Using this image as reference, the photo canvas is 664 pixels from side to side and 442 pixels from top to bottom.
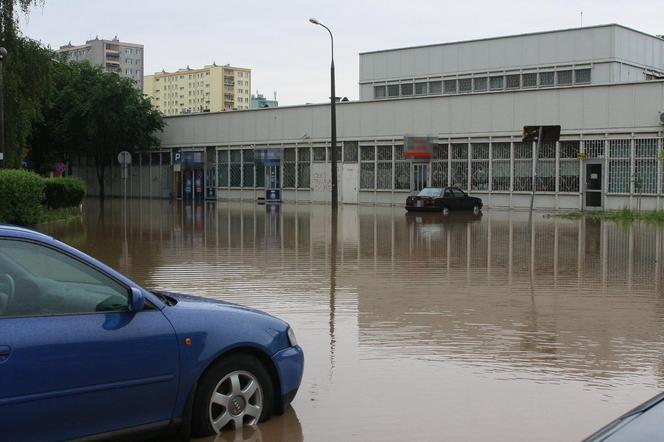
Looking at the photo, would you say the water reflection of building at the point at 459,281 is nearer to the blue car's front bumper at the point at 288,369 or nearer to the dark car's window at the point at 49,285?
the blue car's front bumper at the point at 288,369

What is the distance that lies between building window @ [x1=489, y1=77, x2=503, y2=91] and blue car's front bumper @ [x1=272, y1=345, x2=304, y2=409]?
49.1 metres

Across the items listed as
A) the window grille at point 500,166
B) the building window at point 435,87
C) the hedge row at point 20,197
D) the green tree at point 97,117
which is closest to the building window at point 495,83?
the building window at point 435,87

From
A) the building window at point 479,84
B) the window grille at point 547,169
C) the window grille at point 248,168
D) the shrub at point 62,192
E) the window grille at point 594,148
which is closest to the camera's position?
the shrub at point 62,192

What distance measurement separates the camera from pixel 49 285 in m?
4.92

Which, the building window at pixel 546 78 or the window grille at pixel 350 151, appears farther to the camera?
the building window at pixel 546 78

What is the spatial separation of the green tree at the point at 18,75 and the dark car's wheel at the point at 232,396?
30.7 meters

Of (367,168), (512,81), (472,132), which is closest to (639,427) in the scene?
(472,132)

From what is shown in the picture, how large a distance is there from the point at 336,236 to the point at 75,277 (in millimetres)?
17942

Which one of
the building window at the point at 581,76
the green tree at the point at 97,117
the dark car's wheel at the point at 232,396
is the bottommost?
the dark car's wheel at the point at 232,396

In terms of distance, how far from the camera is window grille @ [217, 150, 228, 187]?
55156 mm

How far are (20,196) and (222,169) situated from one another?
33.1 meters

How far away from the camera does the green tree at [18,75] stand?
33.2 metres

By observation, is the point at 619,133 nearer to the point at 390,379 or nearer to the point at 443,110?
the point at 443,110

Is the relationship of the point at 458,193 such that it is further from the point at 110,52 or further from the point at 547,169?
the point at 110,52
